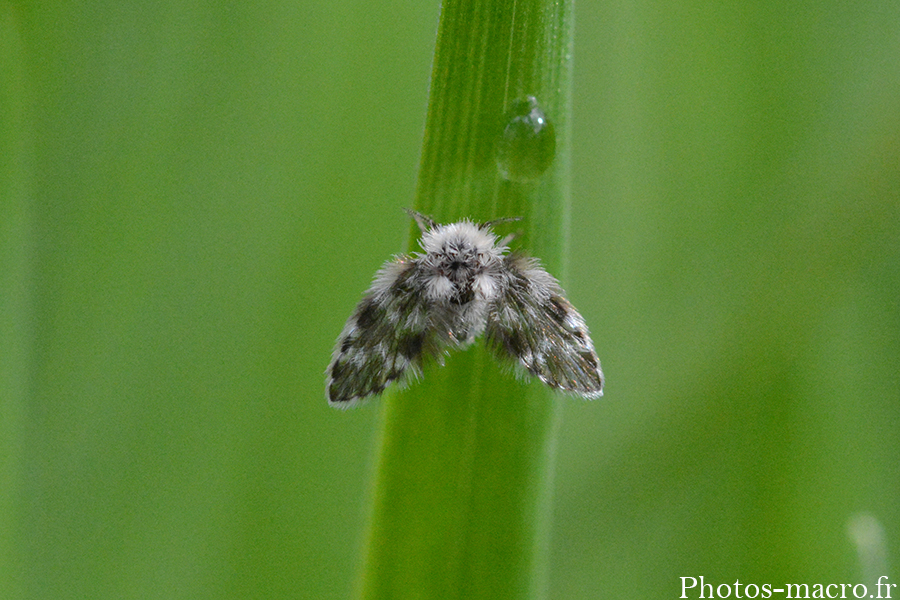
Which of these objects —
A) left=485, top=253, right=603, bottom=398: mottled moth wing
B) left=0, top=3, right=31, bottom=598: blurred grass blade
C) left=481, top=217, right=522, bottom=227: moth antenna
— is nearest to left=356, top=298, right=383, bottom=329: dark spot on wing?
left=485, top=253, right=603, bottom=398: mottled moth wing

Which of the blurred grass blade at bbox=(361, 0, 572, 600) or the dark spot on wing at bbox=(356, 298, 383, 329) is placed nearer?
the blurred grass blade at bbox=(361, 0, 572, 600)

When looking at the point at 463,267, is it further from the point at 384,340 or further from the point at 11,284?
the point at 11,284

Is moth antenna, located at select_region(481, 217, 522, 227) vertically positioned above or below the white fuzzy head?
below

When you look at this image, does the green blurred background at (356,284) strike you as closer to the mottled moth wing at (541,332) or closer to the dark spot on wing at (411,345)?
the mottled moth wing at (541,332)

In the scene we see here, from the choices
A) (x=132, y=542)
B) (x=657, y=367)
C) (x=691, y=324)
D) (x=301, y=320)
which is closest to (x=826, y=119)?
(x=691, y=324)

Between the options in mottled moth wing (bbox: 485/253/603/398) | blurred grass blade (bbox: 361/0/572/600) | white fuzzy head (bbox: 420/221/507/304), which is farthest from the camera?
white fuzzy head (bbox: 420/221/507/304)

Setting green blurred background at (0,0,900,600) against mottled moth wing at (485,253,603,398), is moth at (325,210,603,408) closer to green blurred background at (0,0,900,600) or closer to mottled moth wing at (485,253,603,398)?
mottled moth wing at (485,253,603,398)

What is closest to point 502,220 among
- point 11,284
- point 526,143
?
point 526,143
